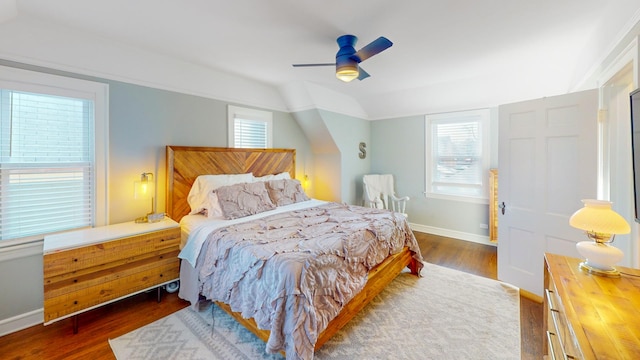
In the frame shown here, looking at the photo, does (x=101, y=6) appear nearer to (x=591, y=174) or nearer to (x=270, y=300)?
(x=270, y=300)

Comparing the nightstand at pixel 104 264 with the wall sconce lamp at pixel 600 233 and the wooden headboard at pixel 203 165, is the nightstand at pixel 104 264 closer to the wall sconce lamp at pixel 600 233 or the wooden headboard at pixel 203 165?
the wooden headboard at pixel 203 165

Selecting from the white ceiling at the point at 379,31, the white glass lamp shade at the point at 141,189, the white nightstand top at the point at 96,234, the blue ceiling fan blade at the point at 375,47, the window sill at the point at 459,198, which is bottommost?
the white nightstand top at the point at 96,234

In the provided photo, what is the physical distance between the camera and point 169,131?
3098mm

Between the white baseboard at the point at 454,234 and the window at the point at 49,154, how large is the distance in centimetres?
488

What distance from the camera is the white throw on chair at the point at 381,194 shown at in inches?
187

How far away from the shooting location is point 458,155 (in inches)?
178

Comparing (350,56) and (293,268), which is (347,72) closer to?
(350,56)

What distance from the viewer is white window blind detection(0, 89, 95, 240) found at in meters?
2.16

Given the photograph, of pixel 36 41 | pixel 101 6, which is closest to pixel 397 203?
pixel 101 6

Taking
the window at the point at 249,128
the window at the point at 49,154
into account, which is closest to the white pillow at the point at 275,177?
the window at the point at 249,128

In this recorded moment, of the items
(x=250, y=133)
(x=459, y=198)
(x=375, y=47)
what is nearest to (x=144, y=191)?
(x=250, y=133)

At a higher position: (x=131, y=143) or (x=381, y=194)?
(x=131, y=143)

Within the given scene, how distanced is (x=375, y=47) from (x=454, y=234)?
12.4ft

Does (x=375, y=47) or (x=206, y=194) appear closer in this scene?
(x=375, y=47)
